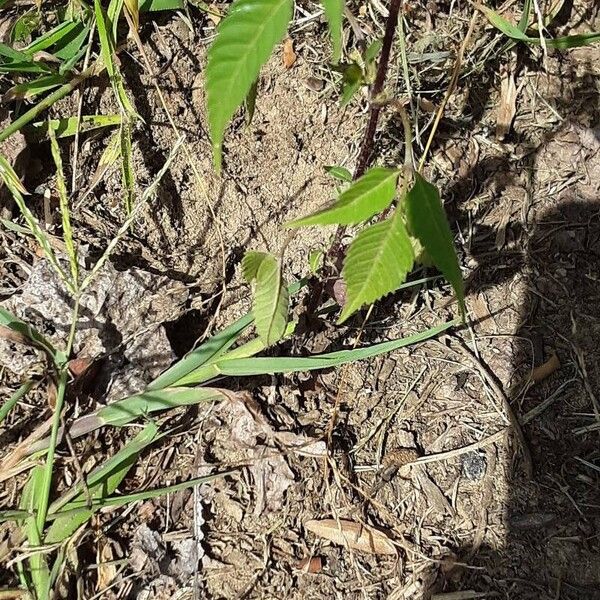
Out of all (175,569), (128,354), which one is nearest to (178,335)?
(128,354)

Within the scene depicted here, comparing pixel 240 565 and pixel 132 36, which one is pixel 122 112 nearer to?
pixel 132 36

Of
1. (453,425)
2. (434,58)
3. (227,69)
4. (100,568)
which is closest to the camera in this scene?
(227,69)

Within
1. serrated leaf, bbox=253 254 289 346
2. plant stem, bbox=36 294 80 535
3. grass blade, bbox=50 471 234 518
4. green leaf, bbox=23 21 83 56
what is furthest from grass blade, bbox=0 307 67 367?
green leaf, bbox=23 21 83 56

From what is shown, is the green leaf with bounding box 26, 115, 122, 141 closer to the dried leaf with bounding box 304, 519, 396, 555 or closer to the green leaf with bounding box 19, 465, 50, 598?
the green leaf with bounding box 19, 465, 50, 598

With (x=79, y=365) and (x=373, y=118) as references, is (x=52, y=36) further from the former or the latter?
(x=373, y=118)

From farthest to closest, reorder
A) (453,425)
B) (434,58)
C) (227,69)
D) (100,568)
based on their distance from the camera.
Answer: (434,58), (453,425), (100,568), (227,69)

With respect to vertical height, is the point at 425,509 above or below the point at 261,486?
below

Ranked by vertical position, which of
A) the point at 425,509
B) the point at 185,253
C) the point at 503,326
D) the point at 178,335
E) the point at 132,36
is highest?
the point at 132,36
